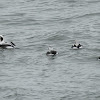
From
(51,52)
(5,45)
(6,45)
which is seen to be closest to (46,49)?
(51,52)

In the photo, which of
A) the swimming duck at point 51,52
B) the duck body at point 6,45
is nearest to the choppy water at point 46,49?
the swimming duck at point 51,52

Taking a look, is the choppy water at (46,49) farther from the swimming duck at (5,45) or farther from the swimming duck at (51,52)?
the swimming duck at (5,45)

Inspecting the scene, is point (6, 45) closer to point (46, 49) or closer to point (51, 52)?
point (46, 49)

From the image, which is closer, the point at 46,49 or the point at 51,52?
the point at 51,52

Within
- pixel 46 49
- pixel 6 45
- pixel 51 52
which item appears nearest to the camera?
pixel 51 52

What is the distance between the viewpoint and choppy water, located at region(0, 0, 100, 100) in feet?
97.3

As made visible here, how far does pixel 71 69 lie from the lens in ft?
107

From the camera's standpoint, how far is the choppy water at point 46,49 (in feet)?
97.3

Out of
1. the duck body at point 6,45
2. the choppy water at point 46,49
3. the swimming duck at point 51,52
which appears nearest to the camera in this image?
the choppy water at point 46,49

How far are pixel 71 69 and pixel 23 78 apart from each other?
284 centimetres

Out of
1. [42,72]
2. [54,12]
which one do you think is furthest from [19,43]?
[54,12]

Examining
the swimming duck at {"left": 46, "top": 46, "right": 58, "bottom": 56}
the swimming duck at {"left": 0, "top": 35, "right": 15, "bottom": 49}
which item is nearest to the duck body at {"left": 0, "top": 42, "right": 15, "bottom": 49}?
the swimming duck at {"left": 0, "top": 35, "right": 15, "bottom": 49}

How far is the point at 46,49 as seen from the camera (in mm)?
36938

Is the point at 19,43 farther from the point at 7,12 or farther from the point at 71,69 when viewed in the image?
the point at 7,12
